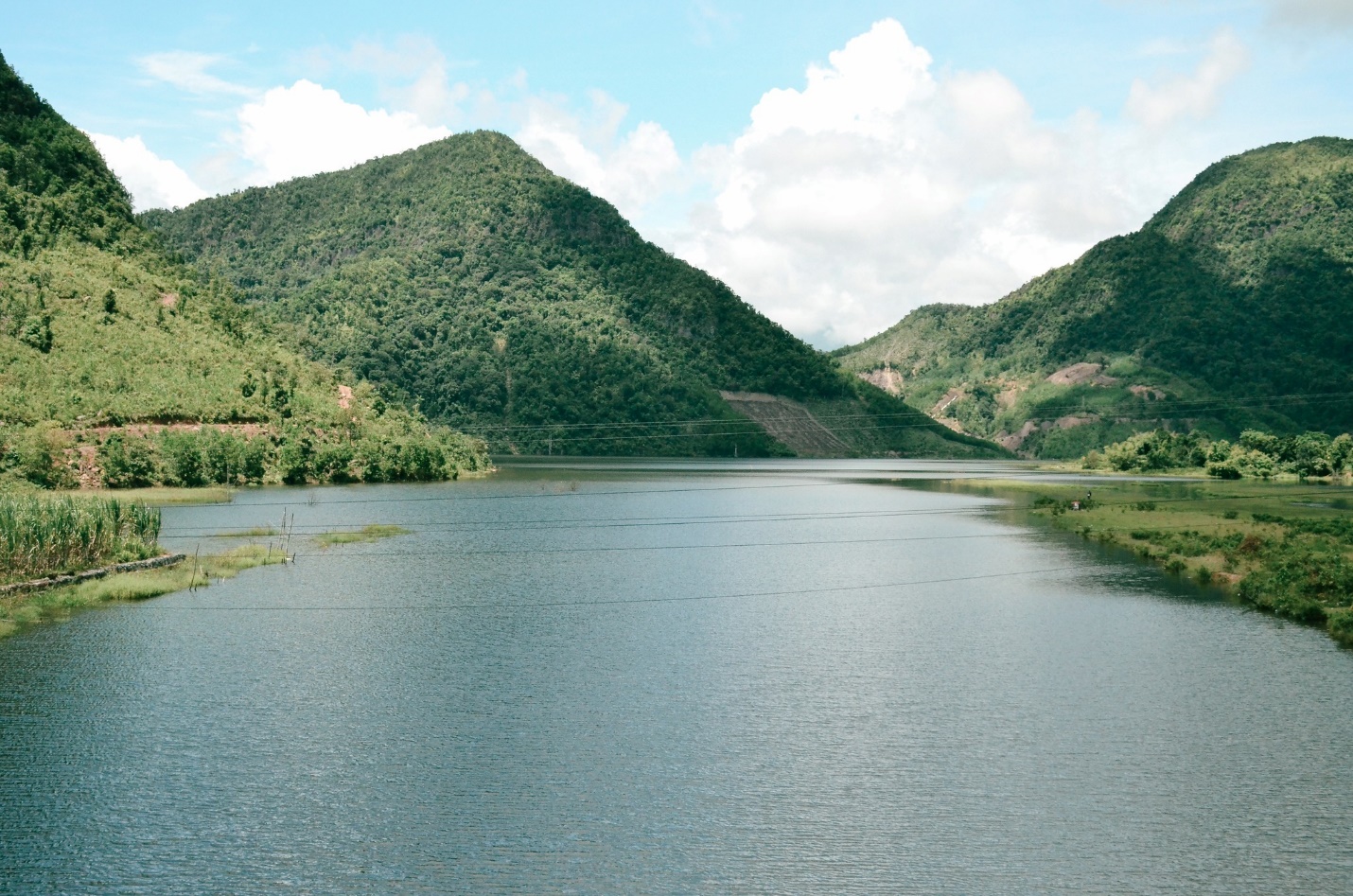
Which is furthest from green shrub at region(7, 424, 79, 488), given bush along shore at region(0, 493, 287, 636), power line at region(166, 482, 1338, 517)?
bush along shore at region(0, 493, 287, 636)

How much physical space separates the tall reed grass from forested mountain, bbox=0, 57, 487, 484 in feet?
113

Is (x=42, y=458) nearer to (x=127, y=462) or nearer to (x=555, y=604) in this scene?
(x=127, y=462)

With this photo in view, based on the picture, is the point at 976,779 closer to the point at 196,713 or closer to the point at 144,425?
the point at 196,713

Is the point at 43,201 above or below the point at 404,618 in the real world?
above

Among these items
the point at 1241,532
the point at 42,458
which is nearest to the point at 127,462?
the point at 42,458

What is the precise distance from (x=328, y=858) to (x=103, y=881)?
9.63 ft

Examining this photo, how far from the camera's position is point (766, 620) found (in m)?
37.7

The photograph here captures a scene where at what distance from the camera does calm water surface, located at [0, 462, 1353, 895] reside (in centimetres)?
1739

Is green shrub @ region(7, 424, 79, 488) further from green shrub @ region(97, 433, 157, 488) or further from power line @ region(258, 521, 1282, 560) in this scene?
power line @ region(258, 521, 1282, 560)

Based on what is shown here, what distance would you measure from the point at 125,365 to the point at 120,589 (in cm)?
6809

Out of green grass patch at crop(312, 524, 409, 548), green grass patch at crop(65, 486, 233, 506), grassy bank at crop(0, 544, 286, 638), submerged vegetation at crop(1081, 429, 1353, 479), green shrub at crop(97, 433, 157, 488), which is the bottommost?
grassy bank at crop(0, 544, 286, 638)

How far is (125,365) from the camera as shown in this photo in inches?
3969

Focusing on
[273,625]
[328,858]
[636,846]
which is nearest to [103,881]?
[328,858]

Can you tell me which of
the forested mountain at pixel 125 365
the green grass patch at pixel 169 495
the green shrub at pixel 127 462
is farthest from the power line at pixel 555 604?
the green shrub at pixel 127 462
